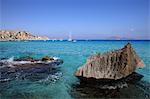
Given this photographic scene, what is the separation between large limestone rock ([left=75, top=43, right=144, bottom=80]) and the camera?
12.0 metres

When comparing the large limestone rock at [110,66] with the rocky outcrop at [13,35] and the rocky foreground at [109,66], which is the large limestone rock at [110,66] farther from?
the rocky outcrop at [13,35]

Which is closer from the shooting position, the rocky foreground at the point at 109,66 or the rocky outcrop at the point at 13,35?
the rocky foreground at the point at 109,66

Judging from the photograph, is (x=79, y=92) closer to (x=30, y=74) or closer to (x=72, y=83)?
(x=72, y=83)

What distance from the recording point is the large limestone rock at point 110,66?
12.0m

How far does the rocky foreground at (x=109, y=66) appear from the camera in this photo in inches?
470

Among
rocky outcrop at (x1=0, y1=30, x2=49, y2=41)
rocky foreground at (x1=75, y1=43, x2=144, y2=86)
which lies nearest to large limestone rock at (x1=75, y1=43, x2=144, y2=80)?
rocky foreground at (x1=75, y1=43, x2=144, y2=86)

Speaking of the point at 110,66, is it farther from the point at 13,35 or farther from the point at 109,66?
the point at 13,35

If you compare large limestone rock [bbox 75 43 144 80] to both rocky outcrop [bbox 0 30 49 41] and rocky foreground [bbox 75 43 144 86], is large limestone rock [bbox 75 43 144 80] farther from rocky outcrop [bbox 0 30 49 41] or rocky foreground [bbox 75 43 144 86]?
rocky outcrop [bbox 0 30 49 41]

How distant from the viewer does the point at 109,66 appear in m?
12.3

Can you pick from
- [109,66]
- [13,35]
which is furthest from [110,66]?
[13,35]

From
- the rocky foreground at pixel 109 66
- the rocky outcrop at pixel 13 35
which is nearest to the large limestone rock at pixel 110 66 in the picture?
the rocky foreground at pixel 109 66

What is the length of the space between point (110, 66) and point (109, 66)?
Result: 5cm

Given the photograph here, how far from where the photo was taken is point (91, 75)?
12.0 meters

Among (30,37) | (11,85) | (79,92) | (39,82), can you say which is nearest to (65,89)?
(79,92)
